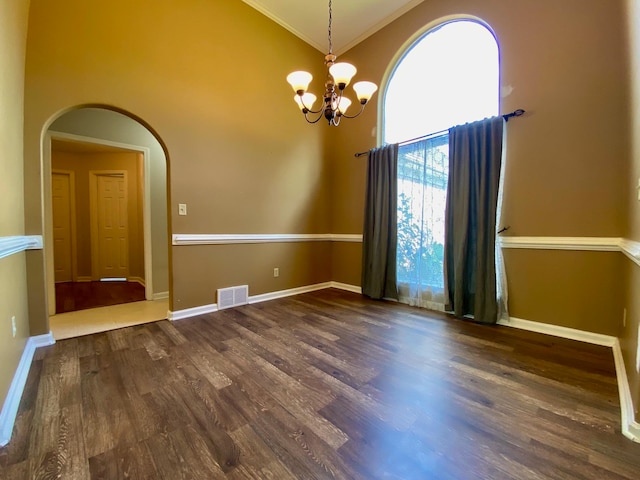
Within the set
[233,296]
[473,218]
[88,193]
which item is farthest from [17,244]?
[88,193]

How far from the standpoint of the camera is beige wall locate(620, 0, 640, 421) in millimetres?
1445

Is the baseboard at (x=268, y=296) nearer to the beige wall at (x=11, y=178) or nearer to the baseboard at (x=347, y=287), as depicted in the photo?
the baseboard at (x=347, y=287)

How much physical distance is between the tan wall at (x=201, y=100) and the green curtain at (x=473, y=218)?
1.97m

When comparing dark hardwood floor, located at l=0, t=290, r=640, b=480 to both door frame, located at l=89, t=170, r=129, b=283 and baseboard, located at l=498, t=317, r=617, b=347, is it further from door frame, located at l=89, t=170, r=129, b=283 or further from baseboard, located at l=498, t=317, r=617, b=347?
door frame, located at l=89, t=170, r=129, b=283

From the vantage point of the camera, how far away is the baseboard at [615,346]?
1.21 meters

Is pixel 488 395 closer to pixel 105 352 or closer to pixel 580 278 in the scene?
pixel 580 278

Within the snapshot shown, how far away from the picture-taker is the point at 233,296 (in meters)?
3.18

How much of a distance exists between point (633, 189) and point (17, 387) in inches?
153

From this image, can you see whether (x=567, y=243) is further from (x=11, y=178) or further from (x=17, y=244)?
(x=11, y=178)

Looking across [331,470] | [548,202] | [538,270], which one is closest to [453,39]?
[548,202]

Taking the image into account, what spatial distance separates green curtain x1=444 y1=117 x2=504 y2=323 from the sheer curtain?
0.13m

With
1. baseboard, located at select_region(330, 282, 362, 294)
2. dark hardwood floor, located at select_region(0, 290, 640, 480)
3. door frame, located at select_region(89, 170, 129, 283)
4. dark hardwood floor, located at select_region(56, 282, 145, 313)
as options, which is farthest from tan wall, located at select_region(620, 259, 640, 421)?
door frame, located at select_region(89, 170, 129, 283)

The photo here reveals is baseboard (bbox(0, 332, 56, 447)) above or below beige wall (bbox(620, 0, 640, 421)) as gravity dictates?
below

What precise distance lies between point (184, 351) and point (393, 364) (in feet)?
5.21
